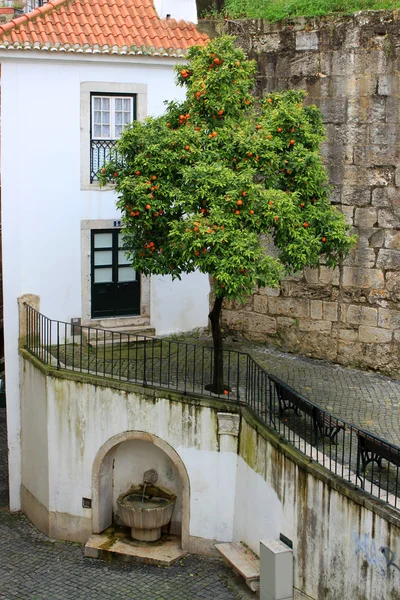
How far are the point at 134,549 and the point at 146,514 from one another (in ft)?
1.83

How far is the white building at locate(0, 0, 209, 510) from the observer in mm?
16250

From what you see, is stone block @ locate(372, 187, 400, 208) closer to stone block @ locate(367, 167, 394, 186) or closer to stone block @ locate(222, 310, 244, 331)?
stone block @ locate(367, 167, 394, 186)

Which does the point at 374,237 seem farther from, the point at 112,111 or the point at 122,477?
the point at 122,477

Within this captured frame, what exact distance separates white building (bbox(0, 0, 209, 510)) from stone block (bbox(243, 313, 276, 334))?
2274mm

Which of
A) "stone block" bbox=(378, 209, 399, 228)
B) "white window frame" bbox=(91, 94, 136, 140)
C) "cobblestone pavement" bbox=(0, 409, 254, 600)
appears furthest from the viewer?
"white window frame" bbox=(91, 94, 136, 140)

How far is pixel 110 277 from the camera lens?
57.3ft

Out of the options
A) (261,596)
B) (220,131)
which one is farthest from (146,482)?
(220,131)

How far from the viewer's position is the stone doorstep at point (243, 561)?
13.5 m

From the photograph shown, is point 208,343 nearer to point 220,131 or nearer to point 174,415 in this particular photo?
point 174,415

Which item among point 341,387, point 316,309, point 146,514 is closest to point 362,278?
point 316,309

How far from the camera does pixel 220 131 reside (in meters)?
13.6

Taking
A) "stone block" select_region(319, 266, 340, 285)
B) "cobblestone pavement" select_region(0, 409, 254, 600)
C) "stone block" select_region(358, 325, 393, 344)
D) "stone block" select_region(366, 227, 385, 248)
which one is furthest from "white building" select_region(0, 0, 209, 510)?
"stone block" select_region(358, 325, 393, 344)

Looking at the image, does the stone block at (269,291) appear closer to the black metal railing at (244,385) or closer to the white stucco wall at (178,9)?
the black metal railing at (244,385)

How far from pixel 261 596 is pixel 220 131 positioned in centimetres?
619
